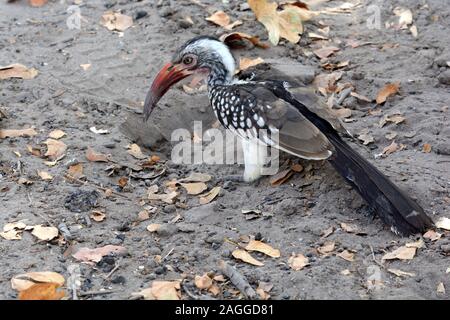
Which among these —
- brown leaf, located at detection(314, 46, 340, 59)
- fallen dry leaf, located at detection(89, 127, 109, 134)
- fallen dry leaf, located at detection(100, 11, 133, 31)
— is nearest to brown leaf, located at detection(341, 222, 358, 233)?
fallen dry leaf, located at detection(89, 127, 109, 134)

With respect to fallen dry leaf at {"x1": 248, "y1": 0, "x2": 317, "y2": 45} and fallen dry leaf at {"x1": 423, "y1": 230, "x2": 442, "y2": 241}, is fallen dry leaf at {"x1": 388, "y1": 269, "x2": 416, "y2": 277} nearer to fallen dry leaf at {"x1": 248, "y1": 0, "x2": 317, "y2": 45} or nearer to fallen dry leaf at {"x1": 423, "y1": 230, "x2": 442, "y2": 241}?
fallen dry leaf at {"x1": 423, "y1": 230, "x2": 442, "y2": 241}

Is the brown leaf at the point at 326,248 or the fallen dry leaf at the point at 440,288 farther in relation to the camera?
the brown leaf at the point at 326,248

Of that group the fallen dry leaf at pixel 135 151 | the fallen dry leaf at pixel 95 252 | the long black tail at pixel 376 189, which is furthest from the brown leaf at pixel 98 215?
the long black tail at pixel 376 189

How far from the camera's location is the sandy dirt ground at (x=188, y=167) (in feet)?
12.9

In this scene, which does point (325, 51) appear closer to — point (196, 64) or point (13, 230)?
point (196, 64)

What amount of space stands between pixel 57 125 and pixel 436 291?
9.28 feet

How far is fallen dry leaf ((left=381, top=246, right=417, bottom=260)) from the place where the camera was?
13.2ft

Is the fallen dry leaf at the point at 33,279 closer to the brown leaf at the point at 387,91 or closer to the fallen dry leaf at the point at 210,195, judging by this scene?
the fallen dry leaf at the point at 210,195

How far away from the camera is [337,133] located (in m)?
4.80

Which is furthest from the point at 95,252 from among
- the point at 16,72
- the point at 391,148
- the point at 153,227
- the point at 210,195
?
the point at 16,72

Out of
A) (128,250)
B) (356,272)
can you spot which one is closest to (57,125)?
(128,250)

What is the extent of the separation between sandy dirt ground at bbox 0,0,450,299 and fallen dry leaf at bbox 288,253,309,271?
1.5 inches

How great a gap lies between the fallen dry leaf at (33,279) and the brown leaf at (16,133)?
5.42 ft
